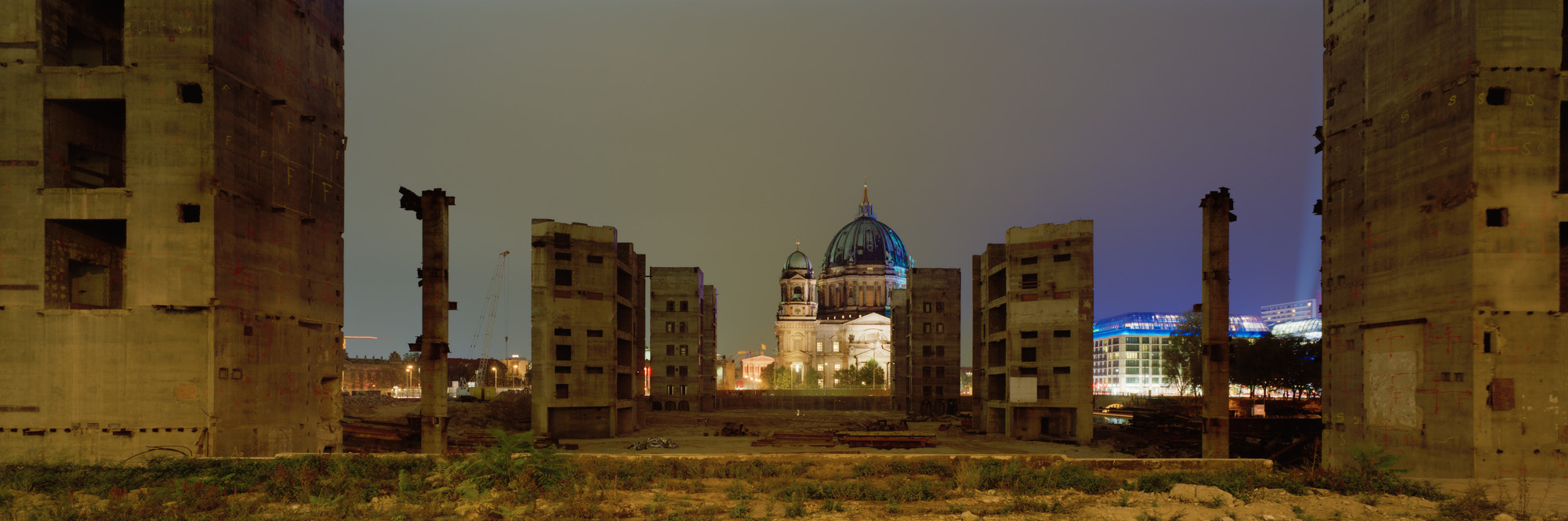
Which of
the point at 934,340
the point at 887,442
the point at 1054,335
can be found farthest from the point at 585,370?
the point at 934,340

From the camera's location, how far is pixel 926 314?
68.6 metres

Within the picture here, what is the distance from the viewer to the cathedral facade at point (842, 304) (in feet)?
475

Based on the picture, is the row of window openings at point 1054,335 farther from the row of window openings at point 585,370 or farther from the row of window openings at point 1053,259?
the row of window openings at point 585,370

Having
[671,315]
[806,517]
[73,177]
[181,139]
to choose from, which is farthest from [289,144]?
[671,315]

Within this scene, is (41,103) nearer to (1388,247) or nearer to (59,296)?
(59,296)

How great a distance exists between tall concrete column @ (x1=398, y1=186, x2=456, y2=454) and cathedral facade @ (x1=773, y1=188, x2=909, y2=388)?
117221 millimetres

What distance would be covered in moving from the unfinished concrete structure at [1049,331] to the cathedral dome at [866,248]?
11239cm

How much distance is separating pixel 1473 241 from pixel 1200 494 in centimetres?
1070

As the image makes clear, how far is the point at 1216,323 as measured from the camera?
83.8 ft

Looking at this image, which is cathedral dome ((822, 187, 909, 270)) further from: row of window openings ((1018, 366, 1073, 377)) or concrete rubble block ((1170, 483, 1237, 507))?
concrete rubble block ((1170, 483, 1237, 507))

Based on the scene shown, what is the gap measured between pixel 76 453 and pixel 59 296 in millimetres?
4280

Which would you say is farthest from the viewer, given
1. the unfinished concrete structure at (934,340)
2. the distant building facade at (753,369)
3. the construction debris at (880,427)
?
the distant building facade at (753,369)

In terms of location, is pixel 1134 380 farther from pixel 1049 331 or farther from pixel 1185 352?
pixel 1049 331

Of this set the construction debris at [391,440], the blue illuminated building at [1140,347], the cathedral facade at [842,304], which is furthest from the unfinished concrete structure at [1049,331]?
the blue illuminated building at [1140,347]
